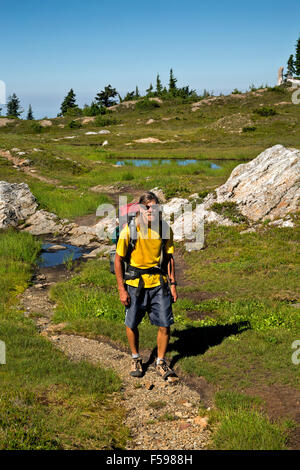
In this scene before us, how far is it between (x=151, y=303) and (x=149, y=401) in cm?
163

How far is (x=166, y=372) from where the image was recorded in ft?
26.2

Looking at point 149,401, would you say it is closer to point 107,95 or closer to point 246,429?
point 246,429

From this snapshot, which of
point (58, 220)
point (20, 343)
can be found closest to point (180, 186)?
point (58, 220)

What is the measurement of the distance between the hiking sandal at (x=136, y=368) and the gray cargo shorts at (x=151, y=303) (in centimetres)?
79

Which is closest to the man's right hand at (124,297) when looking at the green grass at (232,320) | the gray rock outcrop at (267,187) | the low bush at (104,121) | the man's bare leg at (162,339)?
the man's bare leg at (162,339)

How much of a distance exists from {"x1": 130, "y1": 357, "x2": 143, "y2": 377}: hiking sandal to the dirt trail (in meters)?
0.09

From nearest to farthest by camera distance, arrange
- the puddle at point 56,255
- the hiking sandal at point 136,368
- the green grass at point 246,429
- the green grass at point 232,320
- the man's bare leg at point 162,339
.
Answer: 1. the green grass at point 246,429
2. the green grass at point 232,320
3. the man's bare leg at point 162,339
4. the hiking sandal at point 136,368
5. the puddle at point 56,255

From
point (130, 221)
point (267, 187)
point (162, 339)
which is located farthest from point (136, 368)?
point (267, 187)

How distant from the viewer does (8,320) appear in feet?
35.8

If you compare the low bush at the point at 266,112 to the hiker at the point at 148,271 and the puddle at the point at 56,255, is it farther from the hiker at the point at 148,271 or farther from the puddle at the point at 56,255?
the hiker at the point at 148,271

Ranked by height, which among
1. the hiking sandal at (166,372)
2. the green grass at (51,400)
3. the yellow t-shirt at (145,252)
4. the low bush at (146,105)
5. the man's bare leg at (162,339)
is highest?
the low bush at (146,105)

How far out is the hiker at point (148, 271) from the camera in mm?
7441

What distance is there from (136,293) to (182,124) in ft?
270
